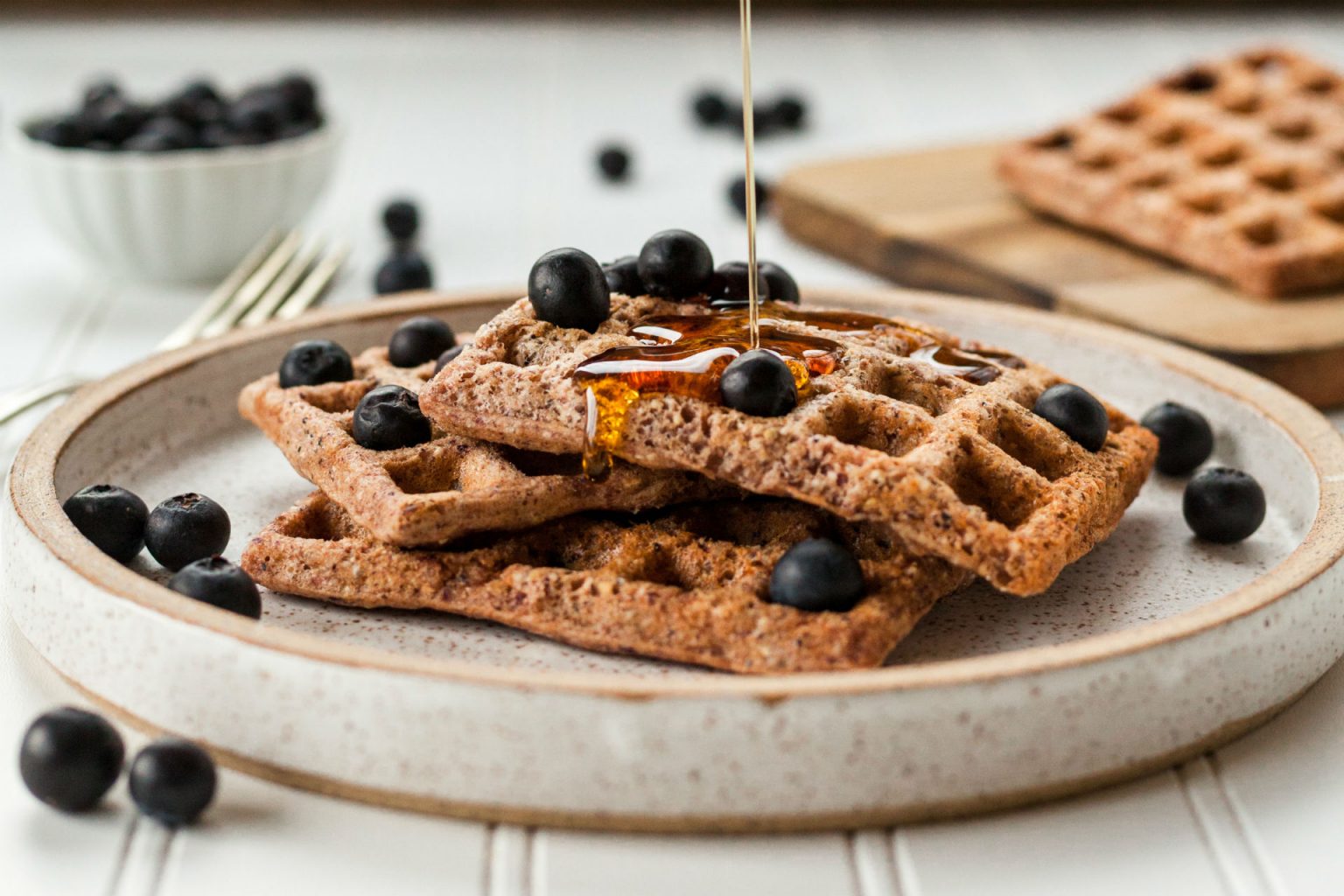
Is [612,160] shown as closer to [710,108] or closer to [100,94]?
[710,108]

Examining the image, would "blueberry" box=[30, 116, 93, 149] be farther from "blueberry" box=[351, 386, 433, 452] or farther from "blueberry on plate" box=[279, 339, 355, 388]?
"blueberry" box=[351, 386, 433, 452]

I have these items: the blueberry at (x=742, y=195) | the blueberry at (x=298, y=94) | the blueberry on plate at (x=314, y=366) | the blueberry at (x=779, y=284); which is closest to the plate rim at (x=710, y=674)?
the blueberry on plate at (x=314, y=366)

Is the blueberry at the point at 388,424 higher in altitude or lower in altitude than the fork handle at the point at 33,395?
higher

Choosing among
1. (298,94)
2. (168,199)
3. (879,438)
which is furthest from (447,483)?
(298,94)

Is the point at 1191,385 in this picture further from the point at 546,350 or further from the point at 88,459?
the point at 88,459

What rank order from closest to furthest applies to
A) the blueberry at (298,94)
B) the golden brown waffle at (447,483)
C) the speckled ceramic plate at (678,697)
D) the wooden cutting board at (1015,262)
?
the speckled ceramic plate at (678,697)
the golden brown waffle at (447,483)
the wooden cutting board at (1015,262)
the blueberry at (298,94)

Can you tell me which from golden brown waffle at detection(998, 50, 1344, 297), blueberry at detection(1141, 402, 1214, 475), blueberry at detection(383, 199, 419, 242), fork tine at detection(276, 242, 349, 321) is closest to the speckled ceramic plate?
blueberry at detection(1141, 402, 1214, 475)

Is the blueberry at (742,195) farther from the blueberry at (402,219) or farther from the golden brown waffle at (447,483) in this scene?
the golden brown waffle at (447,483)
